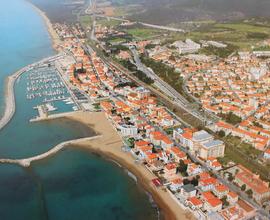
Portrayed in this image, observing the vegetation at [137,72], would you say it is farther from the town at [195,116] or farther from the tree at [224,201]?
A: the tree at [224,201]

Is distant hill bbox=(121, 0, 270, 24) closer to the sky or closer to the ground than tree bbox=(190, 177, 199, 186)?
closer to the sky

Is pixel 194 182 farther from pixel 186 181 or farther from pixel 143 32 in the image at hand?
pixel 143 32

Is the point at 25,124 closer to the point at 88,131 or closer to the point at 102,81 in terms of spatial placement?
the point at 88,131

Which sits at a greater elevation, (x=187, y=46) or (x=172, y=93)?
(x=187, y=46)

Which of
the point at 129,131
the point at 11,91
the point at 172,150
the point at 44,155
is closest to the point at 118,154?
the point at 129,131

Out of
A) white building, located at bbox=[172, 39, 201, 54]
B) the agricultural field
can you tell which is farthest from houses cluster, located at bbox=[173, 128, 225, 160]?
Result: the agricultural field

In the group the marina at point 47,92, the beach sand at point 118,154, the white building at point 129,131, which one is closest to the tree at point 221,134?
the white building at point 129,131

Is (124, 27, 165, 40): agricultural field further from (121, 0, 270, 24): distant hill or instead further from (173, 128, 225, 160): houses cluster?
(173, 128, 225, 160): houses cluster
